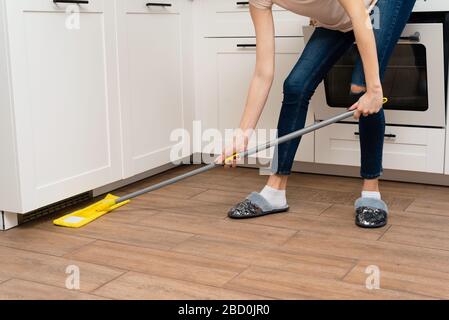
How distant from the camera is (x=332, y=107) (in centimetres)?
245

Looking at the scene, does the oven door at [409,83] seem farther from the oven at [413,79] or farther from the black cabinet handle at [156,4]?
the black cabinet handle at [156,4]

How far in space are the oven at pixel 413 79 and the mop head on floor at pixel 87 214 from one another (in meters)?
0.88

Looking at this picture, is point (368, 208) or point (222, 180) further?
point (222, 180)

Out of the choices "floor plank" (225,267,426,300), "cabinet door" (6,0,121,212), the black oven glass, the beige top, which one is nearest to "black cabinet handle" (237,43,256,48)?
the black oven glass

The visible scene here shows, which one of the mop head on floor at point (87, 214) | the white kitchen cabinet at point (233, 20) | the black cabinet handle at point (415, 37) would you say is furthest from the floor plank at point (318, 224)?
the white kitchen cabinet at point (233, 20)

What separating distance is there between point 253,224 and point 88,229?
0.51 metres

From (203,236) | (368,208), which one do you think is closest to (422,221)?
(368,208)

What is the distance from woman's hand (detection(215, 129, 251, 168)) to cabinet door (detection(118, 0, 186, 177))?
655 mm

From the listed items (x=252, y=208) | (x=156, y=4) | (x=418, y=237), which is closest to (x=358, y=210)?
(x=418, y=237)

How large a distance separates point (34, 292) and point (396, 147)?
1469 millimetres

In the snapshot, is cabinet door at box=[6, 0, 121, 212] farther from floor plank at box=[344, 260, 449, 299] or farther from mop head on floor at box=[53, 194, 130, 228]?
floor plank at box=[344, 260, 449, 299]

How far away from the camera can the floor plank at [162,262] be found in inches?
62.4
